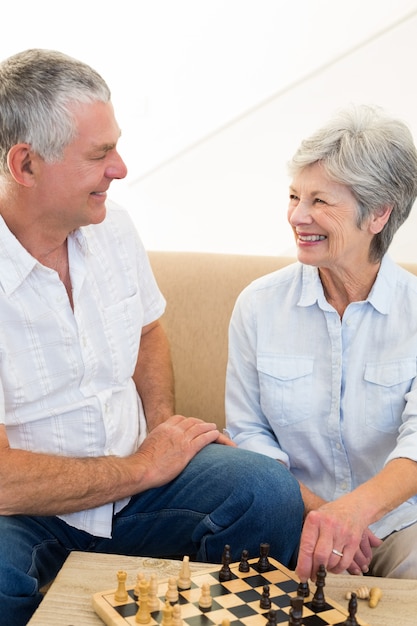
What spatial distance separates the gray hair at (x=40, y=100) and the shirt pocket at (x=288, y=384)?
67 cm

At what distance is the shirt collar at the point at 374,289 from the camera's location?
6.41 ft

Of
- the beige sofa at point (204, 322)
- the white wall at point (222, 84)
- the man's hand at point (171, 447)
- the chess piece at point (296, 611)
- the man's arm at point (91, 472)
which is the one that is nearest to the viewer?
the chess piece at point (296, 611)

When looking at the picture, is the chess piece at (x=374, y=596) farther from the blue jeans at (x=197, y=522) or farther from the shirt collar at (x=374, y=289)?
the shirt collar at (x=374, y=289)

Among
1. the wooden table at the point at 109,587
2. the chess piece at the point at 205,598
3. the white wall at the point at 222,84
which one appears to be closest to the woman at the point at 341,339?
the wooden table at the point at 109,587

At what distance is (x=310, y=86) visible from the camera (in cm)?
322

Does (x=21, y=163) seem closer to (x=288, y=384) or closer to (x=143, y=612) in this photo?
(x=288, y=384)

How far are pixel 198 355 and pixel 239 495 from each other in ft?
2.25

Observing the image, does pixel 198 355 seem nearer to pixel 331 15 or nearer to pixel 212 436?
pixel 212 436

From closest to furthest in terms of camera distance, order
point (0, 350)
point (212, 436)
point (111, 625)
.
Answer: point (111, 625)
point (0, 350)
point (212, 436)

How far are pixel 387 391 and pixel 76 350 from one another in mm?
686

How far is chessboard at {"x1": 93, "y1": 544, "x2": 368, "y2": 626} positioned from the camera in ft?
4.43

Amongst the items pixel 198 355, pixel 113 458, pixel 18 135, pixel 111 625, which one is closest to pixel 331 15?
pixel 198 355

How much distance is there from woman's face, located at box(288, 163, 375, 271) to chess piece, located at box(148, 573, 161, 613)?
80 cm

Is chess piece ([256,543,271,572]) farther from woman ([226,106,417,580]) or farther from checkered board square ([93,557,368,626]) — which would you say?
woman ([226,106,417,580])
